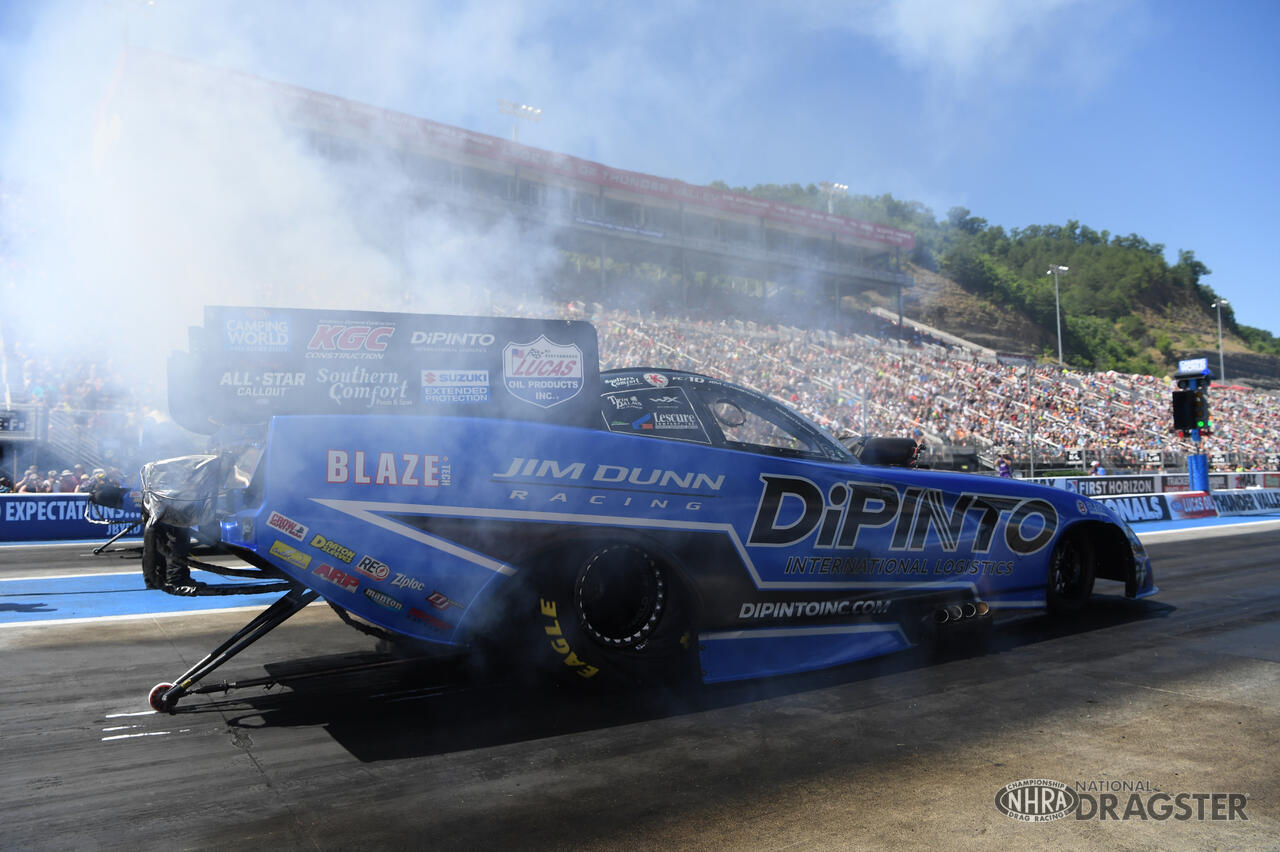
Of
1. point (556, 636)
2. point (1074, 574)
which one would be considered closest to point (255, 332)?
point (556, 636)

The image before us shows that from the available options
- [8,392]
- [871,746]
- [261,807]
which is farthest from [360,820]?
[8,392]

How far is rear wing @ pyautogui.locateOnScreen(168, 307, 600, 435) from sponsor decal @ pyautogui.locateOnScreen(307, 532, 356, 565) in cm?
58

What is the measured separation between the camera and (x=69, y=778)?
118 inches

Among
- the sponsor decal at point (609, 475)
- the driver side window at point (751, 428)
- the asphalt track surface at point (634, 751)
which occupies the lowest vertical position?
the asphalt track surface at point (634, 751)

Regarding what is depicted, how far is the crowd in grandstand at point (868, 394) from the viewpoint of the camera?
12.4m

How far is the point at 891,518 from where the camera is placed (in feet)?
14.9

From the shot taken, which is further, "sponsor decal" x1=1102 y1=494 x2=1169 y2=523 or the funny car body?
"sponsor decal" x1=1102 y1=494 x2=1169 y2=523

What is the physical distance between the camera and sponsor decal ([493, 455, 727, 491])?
355cm

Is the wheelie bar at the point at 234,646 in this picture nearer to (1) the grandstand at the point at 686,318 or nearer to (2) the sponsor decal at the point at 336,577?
(2) the sponsor decal at the point at 336,577

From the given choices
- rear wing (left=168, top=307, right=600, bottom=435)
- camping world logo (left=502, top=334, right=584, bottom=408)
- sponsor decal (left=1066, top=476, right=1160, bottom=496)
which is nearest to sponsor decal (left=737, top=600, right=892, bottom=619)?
rear wing (left=168, top=307, right=600, bottom=435)

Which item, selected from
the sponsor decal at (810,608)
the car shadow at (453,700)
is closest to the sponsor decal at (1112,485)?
the sponsor decal at (810,608)

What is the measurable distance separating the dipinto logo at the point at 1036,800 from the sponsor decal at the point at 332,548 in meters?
2.57

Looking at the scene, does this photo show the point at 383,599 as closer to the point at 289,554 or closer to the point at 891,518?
the point at 289,554

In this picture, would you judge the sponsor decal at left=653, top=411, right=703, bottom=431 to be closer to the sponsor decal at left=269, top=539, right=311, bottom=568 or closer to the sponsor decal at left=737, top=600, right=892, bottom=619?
the sponsor decal at left=737, top=600, right=892, bottom=619
